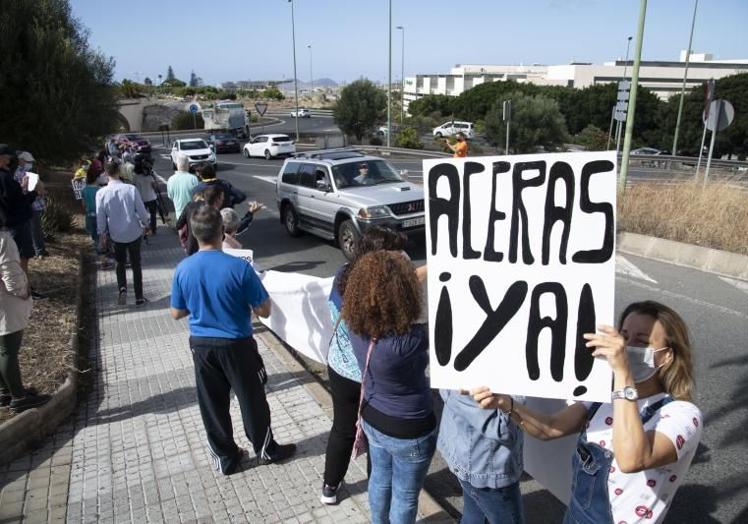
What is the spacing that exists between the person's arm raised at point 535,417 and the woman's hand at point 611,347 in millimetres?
423

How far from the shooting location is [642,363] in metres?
2.03

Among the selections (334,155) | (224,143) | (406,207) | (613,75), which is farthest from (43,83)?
(613,75)

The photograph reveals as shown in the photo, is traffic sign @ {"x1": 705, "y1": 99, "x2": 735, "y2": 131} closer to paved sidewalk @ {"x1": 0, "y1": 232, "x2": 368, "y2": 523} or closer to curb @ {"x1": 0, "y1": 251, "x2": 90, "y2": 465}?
paved sidewalk @ {"x1": 0, "y1": 232, "x2": 368, "y2": 523}

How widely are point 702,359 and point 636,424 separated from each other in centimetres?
470

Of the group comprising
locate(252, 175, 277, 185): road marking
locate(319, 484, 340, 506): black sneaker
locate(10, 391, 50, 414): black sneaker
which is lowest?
locate(252, 175, 277, 185): road marking

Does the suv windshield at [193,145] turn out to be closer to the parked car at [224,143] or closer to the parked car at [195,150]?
the parked car at [195,150]

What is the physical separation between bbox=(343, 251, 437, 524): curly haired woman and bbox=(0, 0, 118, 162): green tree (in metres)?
16.3

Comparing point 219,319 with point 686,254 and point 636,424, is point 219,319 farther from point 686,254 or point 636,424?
point 686,254

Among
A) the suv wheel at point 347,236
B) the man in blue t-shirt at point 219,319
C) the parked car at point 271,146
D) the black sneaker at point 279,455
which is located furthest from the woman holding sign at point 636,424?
the parked car at point 271,146

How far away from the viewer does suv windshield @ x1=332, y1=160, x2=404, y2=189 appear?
1107 centimetres

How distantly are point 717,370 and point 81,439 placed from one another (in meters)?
5.99

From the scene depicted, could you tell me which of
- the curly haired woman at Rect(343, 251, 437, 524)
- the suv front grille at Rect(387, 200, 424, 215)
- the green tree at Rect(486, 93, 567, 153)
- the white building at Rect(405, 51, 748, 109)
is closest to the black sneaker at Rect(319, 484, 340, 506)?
the curly haired woman at Rect(343, 251, 437, 524)

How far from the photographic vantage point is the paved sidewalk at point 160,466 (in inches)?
141

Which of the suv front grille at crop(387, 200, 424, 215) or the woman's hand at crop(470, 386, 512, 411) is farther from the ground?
the woman's hand at crop(470, 386, 512, 411)
